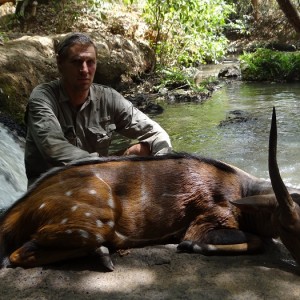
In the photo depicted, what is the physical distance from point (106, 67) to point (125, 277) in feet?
38.9

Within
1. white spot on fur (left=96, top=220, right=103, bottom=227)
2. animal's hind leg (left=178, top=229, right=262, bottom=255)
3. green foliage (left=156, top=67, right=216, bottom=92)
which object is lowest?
green foliage (left=156, top=67, right=216, bottom=92)

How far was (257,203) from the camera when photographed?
3.63 m

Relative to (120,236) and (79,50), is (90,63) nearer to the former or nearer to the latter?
(79,50)

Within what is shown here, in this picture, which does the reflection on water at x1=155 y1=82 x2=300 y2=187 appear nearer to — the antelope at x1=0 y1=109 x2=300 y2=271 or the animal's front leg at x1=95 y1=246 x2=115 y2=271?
the antelope at x1=0 y1=109 x2=300 y2=271

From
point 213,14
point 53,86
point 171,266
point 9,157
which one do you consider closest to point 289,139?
point 9,157

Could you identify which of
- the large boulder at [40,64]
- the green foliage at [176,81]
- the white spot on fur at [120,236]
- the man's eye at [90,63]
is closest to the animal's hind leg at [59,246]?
the white spot on fur at [120,236]

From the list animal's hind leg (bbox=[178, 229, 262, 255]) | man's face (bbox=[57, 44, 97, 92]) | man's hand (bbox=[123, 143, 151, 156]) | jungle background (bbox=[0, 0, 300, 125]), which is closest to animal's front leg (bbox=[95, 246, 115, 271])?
animal's hind leg (bbox=[178, 229, 262, 255])

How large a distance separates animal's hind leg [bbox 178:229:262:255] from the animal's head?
24 centimetres

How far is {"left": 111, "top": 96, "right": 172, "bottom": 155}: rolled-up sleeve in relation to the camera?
5055 mm

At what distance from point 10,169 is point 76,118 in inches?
97.4

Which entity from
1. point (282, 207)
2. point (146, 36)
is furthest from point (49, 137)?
point (146, 36)

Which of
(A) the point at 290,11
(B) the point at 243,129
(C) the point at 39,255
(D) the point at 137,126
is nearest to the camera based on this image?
(C) the point at 39,255

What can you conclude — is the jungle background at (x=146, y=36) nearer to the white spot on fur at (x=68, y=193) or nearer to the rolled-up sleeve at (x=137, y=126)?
the rolled-up sleeve at (x=137, y=126)

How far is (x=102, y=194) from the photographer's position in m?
3.64
